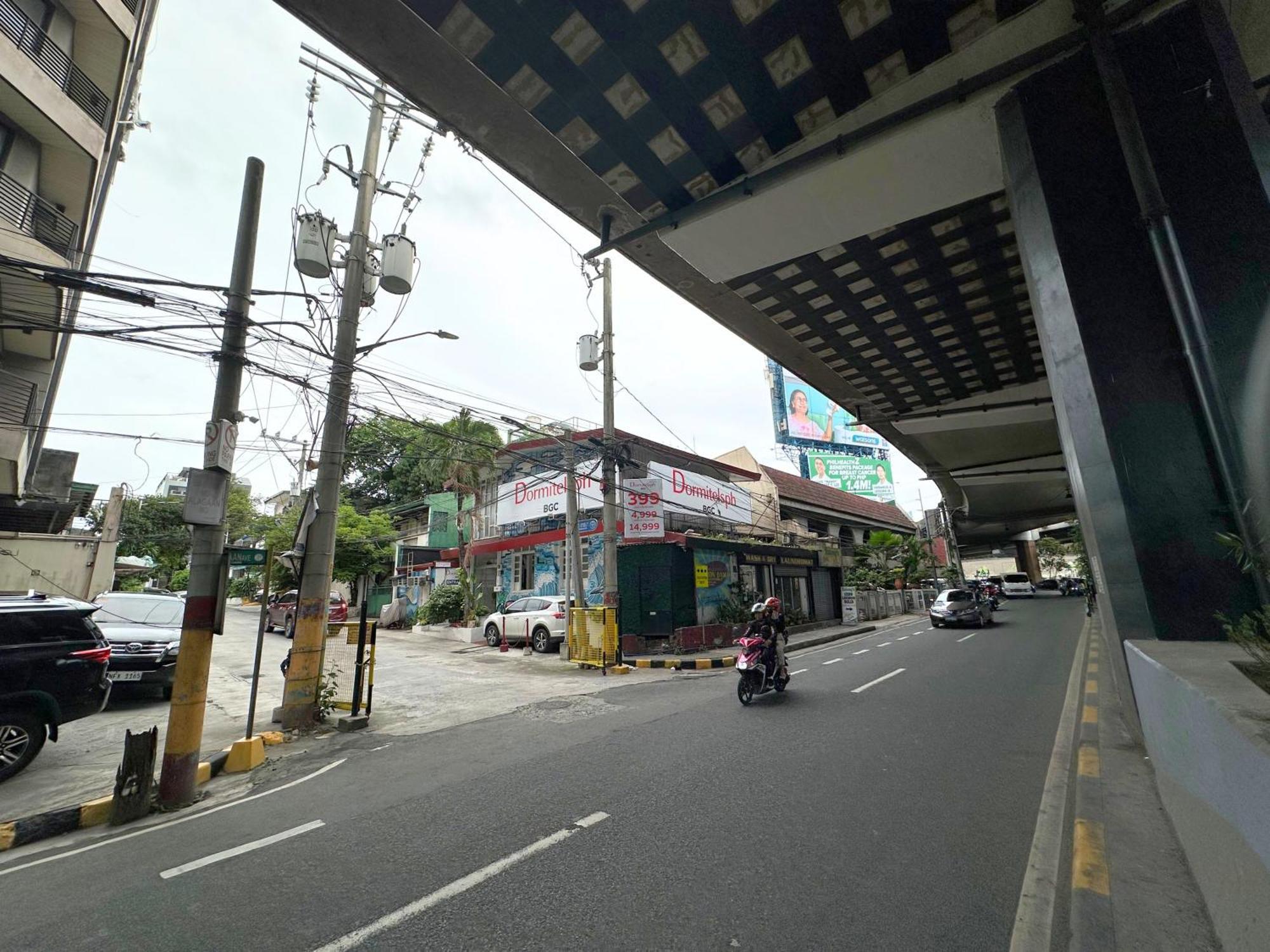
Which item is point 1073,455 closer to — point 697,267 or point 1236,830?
point 1236,830

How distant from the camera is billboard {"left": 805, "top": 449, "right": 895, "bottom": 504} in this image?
194 feet

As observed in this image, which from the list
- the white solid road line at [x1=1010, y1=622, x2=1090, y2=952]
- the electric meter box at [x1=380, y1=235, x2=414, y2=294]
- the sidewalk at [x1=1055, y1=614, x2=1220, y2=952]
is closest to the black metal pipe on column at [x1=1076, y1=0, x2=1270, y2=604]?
the sidewalk at [x1=1055, y1=614, x2=1220, y2=952]

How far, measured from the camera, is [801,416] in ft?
190

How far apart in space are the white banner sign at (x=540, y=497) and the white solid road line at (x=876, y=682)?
11359 millimetres

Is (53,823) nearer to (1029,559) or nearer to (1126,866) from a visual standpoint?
(1126,866)

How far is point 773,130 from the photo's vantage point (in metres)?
5.22

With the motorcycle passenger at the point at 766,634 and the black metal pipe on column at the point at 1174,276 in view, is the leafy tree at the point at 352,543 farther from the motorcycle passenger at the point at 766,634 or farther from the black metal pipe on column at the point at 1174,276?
the black metal pipe on column at the point at 1174,276

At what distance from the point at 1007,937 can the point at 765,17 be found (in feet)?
19.4

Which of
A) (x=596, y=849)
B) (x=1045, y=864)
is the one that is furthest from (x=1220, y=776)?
(x=596, y=849)

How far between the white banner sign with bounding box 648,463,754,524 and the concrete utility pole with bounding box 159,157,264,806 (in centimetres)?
1331

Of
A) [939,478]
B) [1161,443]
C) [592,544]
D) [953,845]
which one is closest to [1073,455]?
[1161,443]

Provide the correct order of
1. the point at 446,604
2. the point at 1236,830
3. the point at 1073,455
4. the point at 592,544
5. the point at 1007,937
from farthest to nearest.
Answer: the point at 446,604 < the point at 592,544 < the point at 1073,455 < the point at 1007,937 < the point at 1236,830

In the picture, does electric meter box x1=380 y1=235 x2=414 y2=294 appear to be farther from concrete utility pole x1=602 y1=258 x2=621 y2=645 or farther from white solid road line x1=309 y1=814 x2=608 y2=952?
white solid road line x1=309 y1=814 x2=608 y2=952

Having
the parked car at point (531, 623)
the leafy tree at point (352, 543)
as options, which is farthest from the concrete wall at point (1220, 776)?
the leafy tree at point (352, 543)
